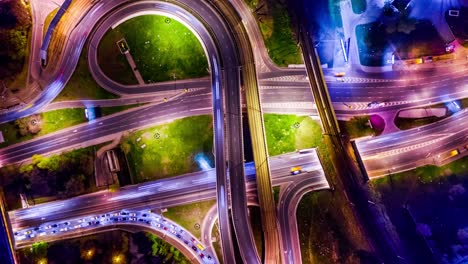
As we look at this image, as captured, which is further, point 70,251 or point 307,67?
point 307,67

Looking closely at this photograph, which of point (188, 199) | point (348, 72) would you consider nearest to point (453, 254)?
point (348, 72)

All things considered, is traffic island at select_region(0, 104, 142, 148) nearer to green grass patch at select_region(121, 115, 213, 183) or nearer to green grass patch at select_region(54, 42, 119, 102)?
green grass patch at select_region(54, 42, 119, 102)

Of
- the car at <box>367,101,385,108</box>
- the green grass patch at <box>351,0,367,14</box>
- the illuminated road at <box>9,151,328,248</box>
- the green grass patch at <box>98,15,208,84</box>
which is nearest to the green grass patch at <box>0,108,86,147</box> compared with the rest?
the green grass patch at <box>98,15,208,84</box>

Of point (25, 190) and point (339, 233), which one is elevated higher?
point (25, 190)

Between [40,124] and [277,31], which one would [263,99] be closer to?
[277,31]

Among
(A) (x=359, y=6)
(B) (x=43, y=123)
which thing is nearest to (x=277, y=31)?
(A) (x=359, y=6)

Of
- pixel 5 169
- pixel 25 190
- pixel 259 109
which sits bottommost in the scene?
pixel 25 190

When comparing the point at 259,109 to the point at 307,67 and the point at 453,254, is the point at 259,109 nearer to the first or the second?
the point at 307,67
